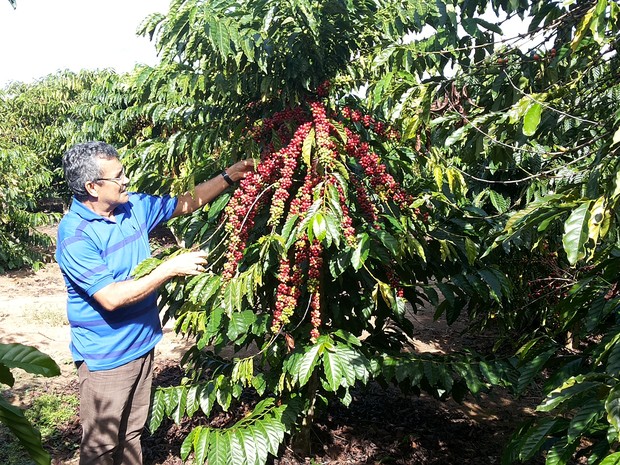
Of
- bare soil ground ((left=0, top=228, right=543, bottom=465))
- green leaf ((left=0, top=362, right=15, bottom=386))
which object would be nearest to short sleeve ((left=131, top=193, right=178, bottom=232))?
bare soil ground ((left=0, top=228, right=543, bottom=465))

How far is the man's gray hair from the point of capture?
236cm

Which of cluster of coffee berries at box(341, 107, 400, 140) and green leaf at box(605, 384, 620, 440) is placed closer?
green leaf at box(605, 384, 620, 440)

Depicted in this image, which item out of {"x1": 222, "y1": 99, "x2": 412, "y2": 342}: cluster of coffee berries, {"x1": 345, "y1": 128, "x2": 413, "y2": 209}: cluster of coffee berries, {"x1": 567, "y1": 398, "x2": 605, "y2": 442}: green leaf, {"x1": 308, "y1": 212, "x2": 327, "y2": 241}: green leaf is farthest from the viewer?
{"x1": 345, "y1": 128, "x2": 413, "y2": 209}: cluster of coffee berries

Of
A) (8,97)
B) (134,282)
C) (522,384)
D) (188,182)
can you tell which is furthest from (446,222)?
(8,97)

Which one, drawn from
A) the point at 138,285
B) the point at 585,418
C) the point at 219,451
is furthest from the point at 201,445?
the point at 585,418

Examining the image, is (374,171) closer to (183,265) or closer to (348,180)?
(348,180)

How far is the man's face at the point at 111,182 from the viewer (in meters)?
2.39


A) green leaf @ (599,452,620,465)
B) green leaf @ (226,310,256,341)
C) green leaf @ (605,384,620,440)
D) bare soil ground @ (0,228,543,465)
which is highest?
green leaf @ (226,310,256,341)

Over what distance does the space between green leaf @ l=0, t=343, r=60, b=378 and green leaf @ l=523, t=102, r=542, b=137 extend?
1381 mm

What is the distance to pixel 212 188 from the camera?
9.02ft

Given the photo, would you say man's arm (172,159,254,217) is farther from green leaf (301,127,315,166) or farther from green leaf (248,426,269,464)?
green leaf (248,426,269,464)

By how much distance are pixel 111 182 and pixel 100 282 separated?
456 millimetres

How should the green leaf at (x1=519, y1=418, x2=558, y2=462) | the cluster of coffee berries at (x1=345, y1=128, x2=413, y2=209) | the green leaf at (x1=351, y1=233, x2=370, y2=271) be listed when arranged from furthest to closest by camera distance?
the cluster of coffee berries at (x1=345, y1=128, x2=413, y2=209) < the green leaf at (x1=351, y1=233, x2=370, y2=271) < the green leaf at (x1=519, y1=418, x2=558, y2=462)

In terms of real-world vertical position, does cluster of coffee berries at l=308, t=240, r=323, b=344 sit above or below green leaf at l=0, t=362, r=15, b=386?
below
